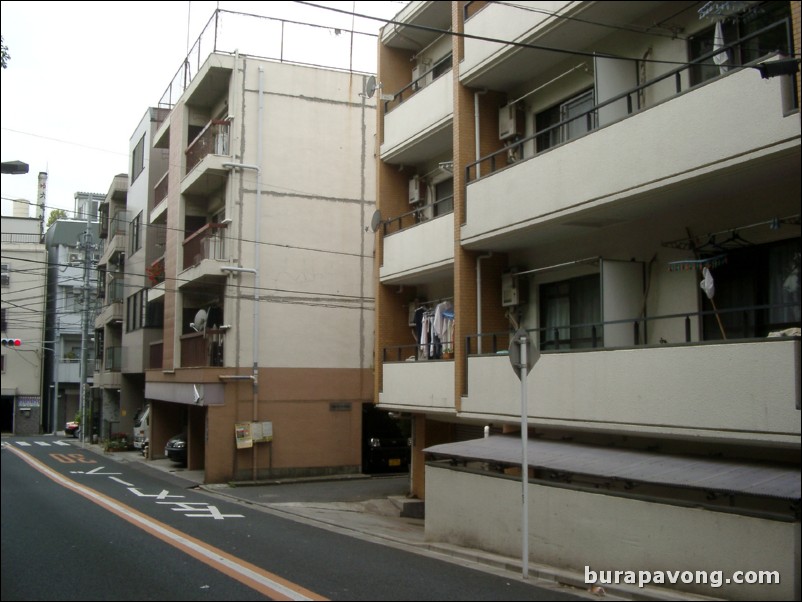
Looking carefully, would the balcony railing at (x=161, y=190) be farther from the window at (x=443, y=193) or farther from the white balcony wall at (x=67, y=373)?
the white balcony wall at (x=67, y=373)

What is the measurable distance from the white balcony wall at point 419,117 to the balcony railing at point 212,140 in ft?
25.8

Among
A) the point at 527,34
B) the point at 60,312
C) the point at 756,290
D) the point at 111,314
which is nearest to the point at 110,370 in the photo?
the point at 111,314

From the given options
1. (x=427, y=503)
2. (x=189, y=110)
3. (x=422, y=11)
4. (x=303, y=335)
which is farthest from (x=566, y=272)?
(x=189, y=110)

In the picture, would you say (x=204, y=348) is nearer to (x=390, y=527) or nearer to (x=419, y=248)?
(x=419, y=248)

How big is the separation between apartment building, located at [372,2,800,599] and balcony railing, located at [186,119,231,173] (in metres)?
Answer: 9.26

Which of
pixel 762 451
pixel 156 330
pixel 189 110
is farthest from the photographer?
pixel 156 330

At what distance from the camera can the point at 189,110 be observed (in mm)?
28094

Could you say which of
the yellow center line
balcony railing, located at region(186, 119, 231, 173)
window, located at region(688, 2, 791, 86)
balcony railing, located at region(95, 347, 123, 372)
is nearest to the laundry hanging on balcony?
window, located at region(688, 2, 791, 86)

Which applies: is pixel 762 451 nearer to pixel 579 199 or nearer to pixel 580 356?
pixel 580 356

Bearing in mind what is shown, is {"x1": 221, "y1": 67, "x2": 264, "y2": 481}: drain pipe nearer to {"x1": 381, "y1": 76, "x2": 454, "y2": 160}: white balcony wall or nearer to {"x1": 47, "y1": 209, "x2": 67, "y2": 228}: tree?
{"x1": 381, "y1": 76, "x2": 454, "y2": 160}: white balcony wall

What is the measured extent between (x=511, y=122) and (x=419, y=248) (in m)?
3.46

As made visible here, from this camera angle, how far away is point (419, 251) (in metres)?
16.8

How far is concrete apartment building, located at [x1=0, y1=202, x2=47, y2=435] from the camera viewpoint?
635 cm

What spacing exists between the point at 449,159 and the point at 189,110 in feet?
45.8
